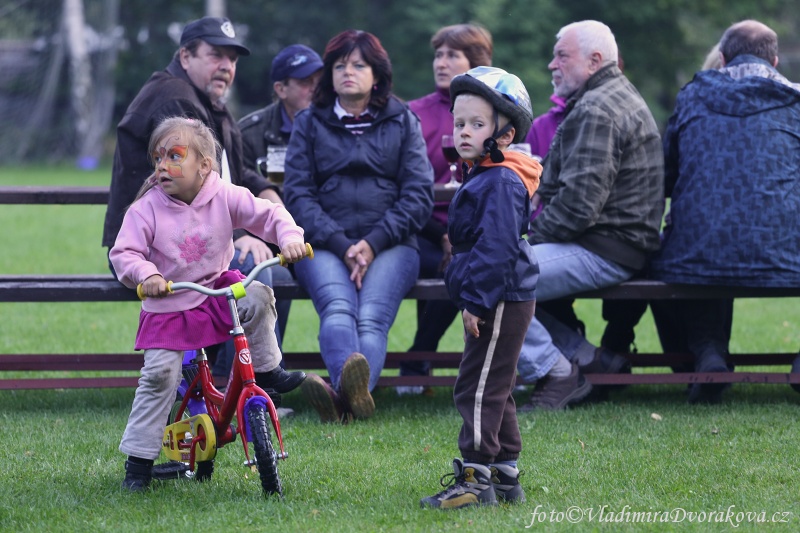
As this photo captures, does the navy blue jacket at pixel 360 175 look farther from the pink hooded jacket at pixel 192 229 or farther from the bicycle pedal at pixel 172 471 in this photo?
the bicycle pedal at pixel 172 471

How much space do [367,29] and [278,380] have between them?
3589 cm

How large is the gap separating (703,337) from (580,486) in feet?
7.63

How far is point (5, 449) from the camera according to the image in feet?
18.5

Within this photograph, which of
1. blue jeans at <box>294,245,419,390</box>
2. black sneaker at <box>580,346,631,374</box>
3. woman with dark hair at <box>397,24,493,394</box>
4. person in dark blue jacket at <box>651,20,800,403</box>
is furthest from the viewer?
woman with dark hair at <box>397,24,493,394</box>

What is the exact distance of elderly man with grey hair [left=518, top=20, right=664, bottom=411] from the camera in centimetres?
645

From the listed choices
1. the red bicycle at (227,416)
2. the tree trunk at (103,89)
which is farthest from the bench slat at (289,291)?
the tree trunk at (103,89)

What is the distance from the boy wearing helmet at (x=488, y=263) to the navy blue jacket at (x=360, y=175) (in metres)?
2.02

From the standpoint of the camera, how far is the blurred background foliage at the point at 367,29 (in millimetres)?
35656

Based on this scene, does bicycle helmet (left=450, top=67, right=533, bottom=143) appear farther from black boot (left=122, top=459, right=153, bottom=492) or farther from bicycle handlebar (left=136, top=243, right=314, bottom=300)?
black boot (left=122, top=459, right=153, bottom=492)

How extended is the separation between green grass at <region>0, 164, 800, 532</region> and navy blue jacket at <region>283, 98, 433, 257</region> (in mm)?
1073

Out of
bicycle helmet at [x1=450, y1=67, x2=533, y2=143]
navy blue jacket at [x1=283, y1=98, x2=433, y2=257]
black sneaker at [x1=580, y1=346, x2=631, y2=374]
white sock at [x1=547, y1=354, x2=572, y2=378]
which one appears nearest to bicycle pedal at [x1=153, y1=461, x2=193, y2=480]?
navy blue jacket at [x1=283, y1=98, x2=433, y2=257]

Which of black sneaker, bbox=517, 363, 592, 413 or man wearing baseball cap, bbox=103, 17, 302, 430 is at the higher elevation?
man wearing baseball cap, bbox=103, 17, 302, 430

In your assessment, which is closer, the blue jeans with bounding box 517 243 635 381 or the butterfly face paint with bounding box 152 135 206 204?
the butterfly face paint with bounding box 152 135 206 204

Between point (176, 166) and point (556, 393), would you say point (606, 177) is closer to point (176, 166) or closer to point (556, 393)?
point (556, 393)
